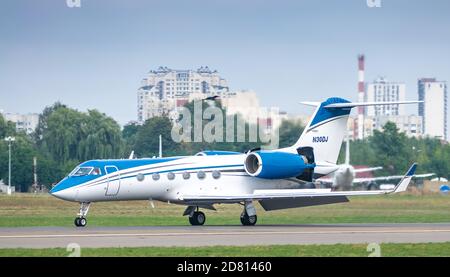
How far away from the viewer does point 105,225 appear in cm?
3825

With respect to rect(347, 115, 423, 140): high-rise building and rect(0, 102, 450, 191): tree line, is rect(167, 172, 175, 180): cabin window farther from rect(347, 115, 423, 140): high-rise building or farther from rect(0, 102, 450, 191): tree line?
rect(347, 115, 423, 140): high-rise building

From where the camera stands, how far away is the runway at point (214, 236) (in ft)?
90.4

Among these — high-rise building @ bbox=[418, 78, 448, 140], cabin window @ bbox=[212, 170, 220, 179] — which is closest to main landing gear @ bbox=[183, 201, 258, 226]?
cabin window @ bbox=[212, 170, 220, 179]

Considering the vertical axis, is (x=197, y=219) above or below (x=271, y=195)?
below

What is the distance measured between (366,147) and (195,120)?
1530 centimetres

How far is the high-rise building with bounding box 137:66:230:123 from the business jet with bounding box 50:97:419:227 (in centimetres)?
2619

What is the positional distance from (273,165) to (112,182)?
6013 millimetres

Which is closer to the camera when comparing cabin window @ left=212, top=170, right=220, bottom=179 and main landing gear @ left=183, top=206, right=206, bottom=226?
cabin window @ left=212, top=170, right=220, bottom=179

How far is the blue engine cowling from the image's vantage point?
1508 inches

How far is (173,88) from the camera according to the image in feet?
266

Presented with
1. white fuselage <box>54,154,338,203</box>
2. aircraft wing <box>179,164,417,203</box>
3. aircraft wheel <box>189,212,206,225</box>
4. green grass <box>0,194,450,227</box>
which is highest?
white fuselage <box>54,154,338,203</box>

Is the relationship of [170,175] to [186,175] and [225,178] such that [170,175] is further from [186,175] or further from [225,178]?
[225,178]

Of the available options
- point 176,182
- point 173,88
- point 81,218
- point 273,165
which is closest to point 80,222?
point 81,218
